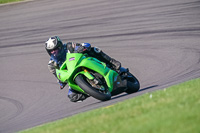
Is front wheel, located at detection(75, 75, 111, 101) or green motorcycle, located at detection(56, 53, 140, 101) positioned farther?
green motorcycle, located at detection(56, 53, 140, 101)

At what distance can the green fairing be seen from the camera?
31.6ft

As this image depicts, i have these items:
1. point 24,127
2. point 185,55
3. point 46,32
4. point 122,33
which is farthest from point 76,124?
point 46,32

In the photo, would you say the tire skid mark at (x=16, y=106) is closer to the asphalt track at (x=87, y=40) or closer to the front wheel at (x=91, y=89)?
the asphalt track at (x=87, y=40)

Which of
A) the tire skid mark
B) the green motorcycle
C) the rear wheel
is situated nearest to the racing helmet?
the green motorcycle

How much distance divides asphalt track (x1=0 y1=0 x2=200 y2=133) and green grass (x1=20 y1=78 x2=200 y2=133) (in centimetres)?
226

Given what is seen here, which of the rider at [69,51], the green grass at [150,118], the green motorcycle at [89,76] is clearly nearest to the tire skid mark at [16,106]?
the rider at [69,51]

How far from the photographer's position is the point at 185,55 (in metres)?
14.1

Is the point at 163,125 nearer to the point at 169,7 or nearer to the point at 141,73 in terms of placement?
the point at 141,73

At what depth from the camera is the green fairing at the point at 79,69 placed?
31.6 ft

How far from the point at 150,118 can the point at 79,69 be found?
3751mm

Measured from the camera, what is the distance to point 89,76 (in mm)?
9562

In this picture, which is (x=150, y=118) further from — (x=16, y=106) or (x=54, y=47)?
(x=16, y=106)

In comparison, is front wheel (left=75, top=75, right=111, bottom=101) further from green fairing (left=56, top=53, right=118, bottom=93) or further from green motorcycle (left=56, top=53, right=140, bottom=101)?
green fairing (left=56, top=53, right=118, bottom=93)

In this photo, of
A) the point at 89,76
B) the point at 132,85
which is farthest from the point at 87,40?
the point at 89,76
